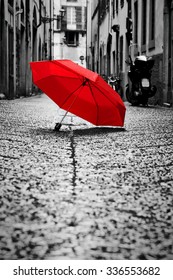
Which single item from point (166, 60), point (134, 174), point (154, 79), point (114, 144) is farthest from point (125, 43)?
point (134, 174)

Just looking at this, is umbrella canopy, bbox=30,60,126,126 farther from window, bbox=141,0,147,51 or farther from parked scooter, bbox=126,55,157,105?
window, bbox=141,0,147,51

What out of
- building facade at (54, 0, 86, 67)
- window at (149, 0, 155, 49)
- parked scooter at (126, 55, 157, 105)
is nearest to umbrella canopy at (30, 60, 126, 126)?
parked scooter at (126, 55, 157, 105)

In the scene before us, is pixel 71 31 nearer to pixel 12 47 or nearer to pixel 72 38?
pixel 72 38

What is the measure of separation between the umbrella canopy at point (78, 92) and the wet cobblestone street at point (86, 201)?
1.50 meters

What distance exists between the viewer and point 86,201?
1.73 metres

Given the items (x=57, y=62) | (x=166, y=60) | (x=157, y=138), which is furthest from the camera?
(x=166, y=60)

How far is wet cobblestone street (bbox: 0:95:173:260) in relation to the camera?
1.17m

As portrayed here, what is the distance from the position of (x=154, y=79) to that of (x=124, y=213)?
12441mm

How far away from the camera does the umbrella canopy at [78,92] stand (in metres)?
4.96

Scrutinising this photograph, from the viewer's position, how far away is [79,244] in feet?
3.86

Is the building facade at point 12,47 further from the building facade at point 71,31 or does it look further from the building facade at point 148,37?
the building facade at point 71,31

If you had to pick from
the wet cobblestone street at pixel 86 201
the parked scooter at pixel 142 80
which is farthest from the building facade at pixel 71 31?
the wet cobblestone street at pixel 86 201

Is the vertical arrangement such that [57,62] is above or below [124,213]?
above

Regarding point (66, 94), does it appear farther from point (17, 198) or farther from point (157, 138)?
point (17, 198)
